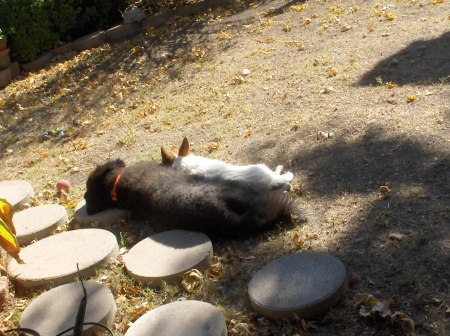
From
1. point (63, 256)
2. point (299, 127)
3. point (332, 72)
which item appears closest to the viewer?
point (63, 256)

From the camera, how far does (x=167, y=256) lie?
4871 mm

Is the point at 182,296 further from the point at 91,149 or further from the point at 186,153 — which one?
the point at 91,149

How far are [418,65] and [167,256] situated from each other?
14.4ft

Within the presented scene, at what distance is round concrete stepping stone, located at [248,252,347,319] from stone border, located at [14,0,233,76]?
9.57 metres

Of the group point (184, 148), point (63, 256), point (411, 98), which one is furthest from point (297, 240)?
point (411, 98)

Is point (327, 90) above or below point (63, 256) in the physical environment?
below

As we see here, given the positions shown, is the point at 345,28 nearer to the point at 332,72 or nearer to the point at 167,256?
the point at 332,72

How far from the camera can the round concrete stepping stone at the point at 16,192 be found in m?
6.53

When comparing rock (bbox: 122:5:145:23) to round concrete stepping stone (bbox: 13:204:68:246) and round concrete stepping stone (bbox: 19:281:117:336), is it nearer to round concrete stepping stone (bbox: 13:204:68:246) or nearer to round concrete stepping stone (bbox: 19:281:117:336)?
round concrete stepping stone (bbox: 13:204:68:246)

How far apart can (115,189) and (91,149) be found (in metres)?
2.30

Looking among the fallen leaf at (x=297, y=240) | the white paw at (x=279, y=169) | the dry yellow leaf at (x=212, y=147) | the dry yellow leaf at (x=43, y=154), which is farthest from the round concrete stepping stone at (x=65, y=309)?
the dry yellow leaf at (x=43, y=154)

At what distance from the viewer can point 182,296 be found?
4.51 meters

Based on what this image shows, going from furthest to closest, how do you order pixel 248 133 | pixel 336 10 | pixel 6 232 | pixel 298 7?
pixel 298 7 → pixel 336 10 → pixel 248 133 → pixel 6 232

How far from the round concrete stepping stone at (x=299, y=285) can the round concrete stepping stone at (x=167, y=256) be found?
645 millimetres
